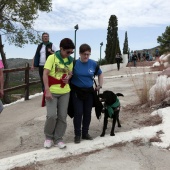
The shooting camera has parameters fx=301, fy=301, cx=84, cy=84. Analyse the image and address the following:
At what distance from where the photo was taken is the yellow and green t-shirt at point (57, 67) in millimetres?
4055

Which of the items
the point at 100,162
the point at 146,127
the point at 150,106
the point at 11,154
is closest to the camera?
the point at 100,162

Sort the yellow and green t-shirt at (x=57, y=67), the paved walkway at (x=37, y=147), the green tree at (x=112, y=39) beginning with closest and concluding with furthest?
the paved walkway at (x=37, y=147) → the yellow and green t-shirt at (x=57, y=67) → the green tree at (x=112, y=39)

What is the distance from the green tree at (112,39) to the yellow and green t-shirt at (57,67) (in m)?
39.5

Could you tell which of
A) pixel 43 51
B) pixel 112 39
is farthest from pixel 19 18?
pixel 112 39

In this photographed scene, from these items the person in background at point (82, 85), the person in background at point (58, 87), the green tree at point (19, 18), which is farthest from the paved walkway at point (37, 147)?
the green tree at point (19, 18)

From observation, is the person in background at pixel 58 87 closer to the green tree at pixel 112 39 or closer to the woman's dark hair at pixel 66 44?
the woman's dark hair at pixel 66 44

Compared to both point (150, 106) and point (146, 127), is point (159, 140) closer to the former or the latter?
point (146, 127)

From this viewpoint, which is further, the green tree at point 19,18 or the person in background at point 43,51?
the green tree at point 19,18

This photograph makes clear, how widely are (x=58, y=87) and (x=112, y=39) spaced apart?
41349mm

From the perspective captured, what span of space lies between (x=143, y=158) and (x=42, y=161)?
1.38m

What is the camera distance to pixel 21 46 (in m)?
20.0

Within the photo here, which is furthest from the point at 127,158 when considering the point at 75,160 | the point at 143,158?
the point at 75,160

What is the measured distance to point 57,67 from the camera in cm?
410

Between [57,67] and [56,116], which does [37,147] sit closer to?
[56,116]
